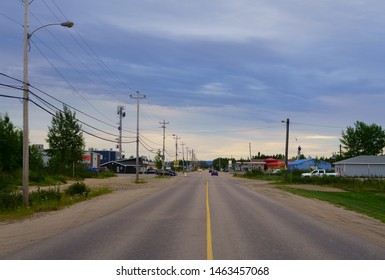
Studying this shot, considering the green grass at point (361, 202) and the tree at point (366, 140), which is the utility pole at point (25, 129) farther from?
the tree at point (366, 140)

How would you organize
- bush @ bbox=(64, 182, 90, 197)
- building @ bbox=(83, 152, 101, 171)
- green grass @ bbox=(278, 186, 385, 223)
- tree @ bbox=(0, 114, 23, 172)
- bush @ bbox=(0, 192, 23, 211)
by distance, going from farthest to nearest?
building @ bbox=(83, 152, 101, 171)
tree @ bbox=(0, 114, 23, 172)
bush @ bbox=(64, 182, 90, 197)
green grass @ bbox=(278, 186, 385, 223)
bush @ bbox=(0, 192, 23, 211)

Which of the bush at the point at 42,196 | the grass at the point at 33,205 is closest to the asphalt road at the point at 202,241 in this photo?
the grass at the point at 33,205

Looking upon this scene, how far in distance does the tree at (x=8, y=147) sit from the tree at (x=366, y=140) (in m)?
86.9

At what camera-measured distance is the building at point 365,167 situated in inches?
2982

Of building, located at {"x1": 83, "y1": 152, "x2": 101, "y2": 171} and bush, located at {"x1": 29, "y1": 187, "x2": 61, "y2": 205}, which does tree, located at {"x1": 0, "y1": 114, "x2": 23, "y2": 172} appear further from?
building, located at {"x1": 83, "y1": 152, "x2": 101, "y2": 171}

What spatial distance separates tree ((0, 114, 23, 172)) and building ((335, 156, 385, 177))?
56.0m

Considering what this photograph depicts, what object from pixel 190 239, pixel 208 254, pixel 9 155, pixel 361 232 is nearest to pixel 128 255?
pixel 208 254

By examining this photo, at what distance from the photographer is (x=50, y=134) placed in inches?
3009

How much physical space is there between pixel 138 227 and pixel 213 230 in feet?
8.05

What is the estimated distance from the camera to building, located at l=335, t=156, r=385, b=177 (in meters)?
75.8

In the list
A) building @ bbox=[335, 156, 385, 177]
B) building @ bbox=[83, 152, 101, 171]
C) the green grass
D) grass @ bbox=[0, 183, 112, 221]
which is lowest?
the green grass

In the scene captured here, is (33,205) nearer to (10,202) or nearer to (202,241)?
(10,202)

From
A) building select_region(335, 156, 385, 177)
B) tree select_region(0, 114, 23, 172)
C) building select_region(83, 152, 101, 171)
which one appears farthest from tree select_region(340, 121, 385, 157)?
tree select_region(0, 114, 23, 172)

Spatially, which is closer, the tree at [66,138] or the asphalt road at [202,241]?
the asphalt road at [202,241]
